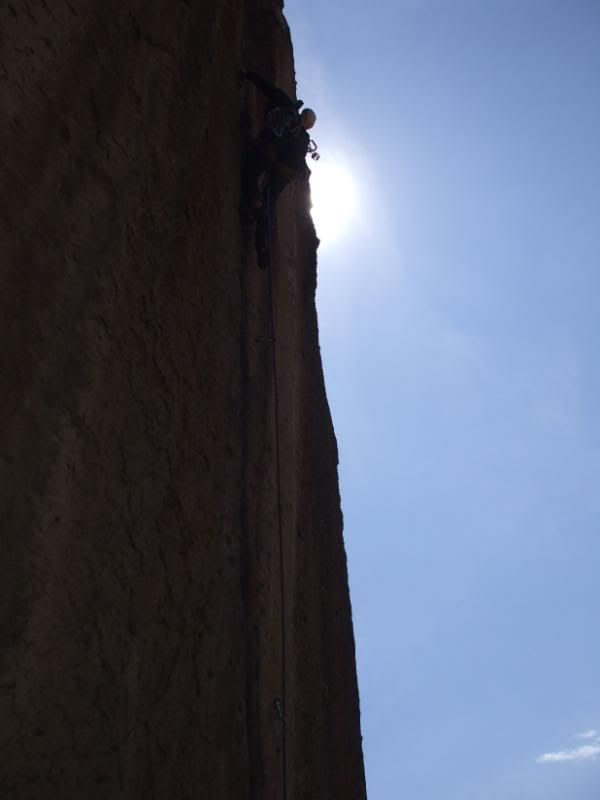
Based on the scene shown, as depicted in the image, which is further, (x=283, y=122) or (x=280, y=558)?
(x=283, y=122)

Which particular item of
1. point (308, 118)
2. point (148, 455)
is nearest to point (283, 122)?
point (308, 118)

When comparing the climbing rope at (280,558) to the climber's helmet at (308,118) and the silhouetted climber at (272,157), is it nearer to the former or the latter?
the silhouetted climber at (272,157)

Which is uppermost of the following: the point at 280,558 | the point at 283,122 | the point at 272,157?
the point at 283,122

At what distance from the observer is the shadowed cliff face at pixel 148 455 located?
280 cm

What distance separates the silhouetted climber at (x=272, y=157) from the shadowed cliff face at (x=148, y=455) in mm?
187

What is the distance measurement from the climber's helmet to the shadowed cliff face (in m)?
0.54

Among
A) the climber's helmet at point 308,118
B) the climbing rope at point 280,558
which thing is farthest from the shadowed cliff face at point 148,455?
the climber's helmet at point 308,118

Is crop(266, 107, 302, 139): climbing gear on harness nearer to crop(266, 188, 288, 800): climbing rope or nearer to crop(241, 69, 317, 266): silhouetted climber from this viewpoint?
crop(241, 69, 317, 266): silhouetted climber

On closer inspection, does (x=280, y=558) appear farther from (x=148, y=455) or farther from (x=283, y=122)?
(x=283, y=122)

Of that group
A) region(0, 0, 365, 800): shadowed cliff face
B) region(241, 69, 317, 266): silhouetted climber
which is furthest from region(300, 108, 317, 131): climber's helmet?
region(0, 0, 365, 800): shadowed cliff face

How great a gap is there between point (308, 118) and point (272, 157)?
0.50 m

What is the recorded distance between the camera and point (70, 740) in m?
2.72

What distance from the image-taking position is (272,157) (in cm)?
519

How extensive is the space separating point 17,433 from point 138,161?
1717 mm
